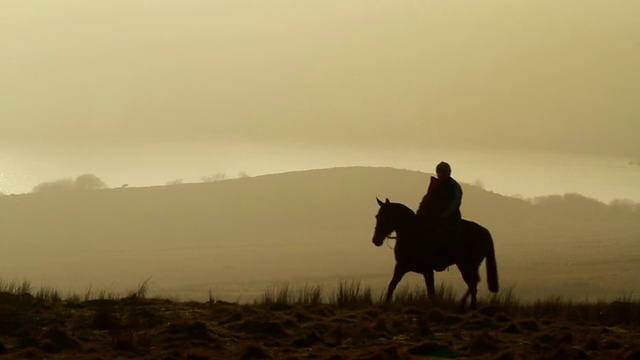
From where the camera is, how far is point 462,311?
772 inches

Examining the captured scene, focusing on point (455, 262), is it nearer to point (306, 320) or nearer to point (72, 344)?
point (306, 320)

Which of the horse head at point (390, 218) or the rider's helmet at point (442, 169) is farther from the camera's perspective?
the horse head at point (390, 218)

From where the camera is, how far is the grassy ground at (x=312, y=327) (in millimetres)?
14297

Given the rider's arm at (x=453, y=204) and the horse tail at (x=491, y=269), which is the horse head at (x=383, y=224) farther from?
the horse tail at (x=491, y=269)

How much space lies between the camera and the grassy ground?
14.3 meters

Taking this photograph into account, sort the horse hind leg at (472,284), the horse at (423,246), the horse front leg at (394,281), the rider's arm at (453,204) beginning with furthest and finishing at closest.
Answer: the horse at (423,246)
the horse front leg at (394,281)
the horse hind leg at (472,284)
the rider's arm at (453,204)

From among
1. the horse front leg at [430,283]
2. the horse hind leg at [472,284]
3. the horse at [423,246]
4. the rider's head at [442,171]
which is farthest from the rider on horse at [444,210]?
the horse hind leg at [472,284]

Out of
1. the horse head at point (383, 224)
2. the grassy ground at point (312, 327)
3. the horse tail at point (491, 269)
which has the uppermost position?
the horse head at point (383, 224)

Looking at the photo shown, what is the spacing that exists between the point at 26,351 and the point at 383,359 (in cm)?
468

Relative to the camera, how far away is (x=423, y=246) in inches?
819

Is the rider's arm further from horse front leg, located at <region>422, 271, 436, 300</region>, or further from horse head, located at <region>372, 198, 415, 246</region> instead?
horse front leg, located at <region>422, 271, 436, 300</region>

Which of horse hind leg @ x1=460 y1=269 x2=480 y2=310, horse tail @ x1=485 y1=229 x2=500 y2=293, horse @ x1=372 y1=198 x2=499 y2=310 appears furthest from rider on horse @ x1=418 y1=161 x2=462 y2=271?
horse tail @ x1=485 y1=229 x2=500 y2=293

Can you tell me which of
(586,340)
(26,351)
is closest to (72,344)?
(26,351)

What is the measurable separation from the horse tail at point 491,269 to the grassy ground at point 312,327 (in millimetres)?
241
